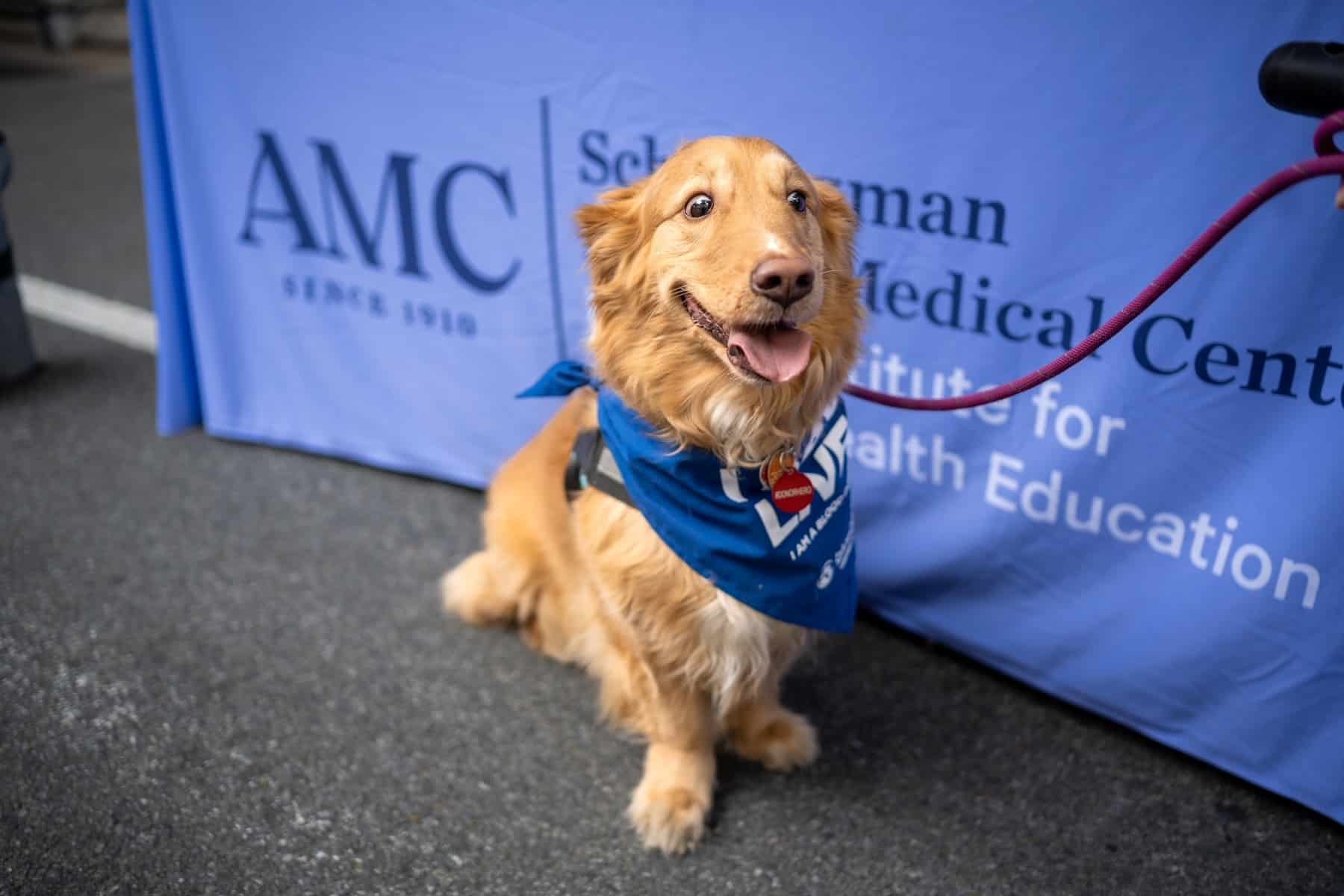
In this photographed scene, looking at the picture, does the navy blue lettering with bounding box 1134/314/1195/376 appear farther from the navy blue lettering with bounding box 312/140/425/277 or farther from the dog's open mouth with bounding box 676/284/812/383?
the navy blue lettering with bounding box 312/140/425/277

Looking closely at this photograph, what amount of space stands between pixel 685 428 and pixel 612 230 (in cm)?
37

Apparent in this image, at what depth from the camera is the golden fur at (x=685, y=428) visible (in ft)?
5.48

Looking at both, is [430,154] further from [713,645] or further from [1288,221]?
[1288,221]

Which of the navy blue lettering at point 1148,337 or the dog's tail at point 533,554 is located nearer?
the navy blue lettering at point 1148,337

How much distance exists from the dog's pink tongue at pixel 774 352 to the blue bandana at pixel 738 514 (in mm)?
267

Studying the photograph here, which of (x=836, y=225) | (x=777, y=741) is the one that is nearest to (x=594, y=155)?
(x=836, y=225)

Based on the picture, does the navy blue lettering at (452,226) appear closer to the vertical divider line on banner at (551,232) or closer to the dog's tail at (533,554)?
Result: the vertical divider line on banner at (551,232)

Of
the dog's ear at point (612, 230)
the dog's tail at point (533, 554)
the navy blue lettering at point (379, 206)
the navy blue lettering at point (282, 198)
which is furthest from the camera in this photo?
the navy blue lettering at point (282, 198)

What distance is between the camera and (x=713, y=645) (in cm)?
196

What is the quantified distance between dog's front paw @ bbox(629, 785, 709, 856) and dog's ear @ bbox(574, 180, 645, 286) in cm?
100

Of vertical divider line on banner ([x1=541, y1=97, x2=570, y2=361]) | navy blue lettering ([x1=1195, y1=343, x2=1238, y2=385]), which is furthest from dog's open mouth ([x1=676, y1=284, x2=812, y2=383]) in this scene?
vertical divider line on banner ([x1=541, y1=97, x2=570, y2=361])

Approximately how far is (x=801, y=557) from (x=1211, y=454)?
0.81 metres

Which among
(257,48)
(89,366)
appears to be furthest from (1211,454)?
(89,366)

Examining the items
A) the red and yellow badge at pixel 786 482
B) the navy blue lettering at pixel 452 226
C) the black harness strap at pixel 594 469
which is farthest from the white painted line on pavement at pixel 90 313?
the red and yellow badge at pixel 786 482
